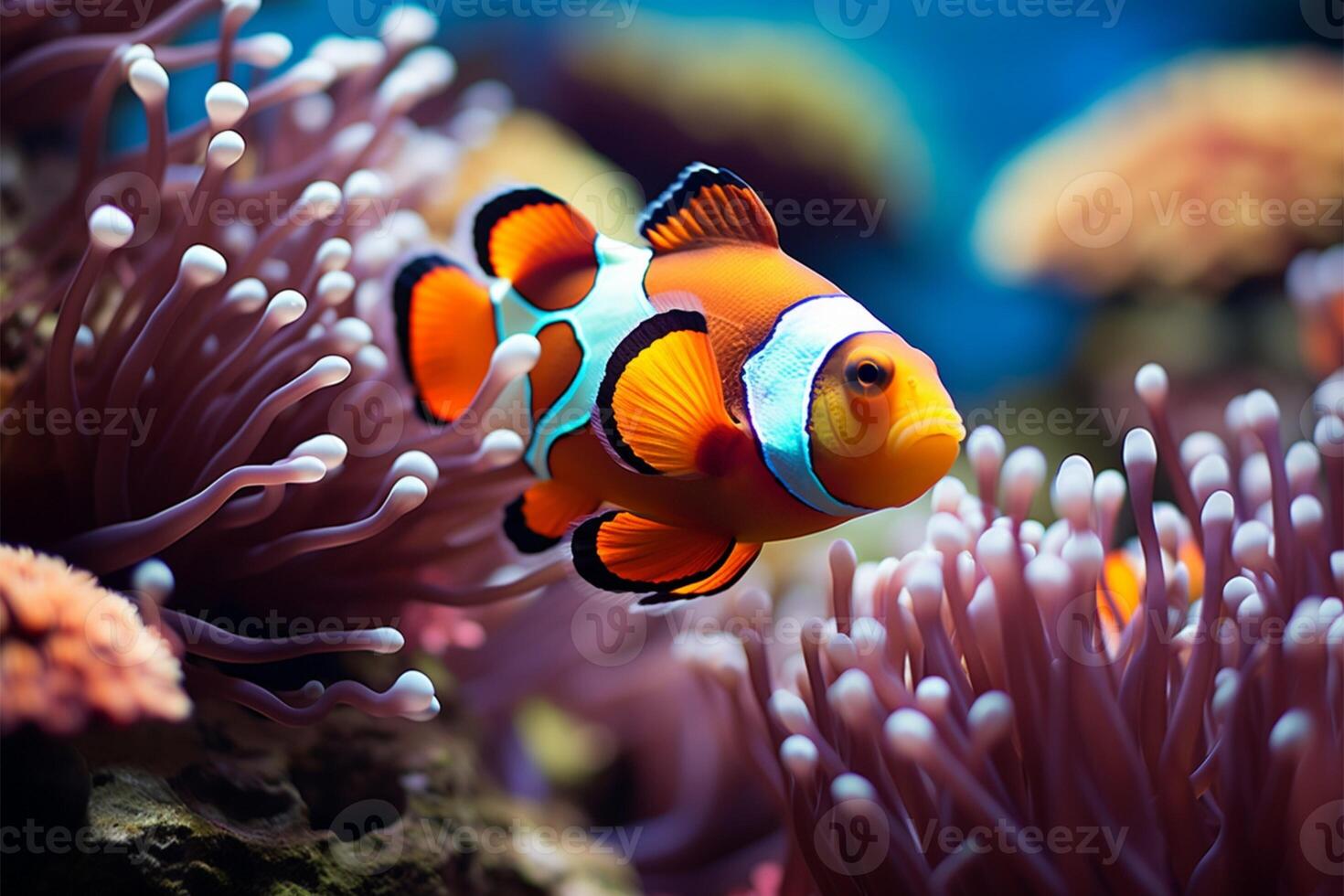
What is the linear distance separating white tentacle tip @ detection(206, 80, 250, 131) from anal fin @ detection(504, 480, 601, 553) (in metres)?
0.55

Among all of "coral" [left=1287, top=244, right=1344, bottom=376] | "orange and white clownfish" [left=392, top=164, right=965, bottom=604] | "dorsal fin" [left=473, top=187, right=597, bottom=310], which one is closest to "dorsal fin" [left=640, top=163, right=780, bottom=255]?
"orange and white clownfish" [left=392, top=164, right=965, bottom=604]

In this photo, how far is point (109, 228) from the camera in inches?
38.2

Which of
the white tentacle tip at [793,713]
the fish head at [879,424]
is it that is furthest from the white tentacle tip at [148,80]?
the white tentacle tip at [793,713]

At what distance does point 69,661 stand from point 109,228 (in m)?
0.51

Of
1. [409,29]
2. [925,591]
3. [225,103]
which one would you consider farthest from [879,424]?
[409,29]

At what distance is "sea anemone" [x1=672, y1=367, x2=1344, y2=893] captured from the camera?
873mm

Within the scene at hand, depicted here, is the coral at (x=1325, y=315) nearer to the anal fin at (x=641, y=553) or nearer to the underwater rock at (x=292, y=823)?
the anal fin at (x=641, y=553)

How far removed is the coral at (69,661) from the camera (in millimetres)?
652

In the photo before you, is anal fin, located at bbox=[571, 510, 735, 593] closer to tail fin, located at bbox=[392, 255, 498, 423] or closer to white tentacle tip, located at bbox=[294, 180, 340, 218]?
tail fin, located at bbox=[392, 255, 498, 423]

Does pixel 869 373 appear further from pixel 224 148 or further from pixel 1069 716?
pixel 224 148

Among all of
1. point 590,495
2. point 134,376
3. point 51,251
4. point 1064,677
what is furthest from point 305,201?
point 1064,677

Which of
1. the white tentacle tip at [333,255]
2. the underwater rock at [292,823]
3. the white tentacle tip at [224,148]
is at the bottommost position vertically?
the underwater rock at [292,823]

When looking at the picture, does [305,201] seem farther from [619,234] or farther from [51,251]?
[619,234]

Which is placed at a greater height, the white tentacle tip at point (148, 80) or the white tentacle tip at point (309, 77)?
the white tentacle tip at point (309, 77)
